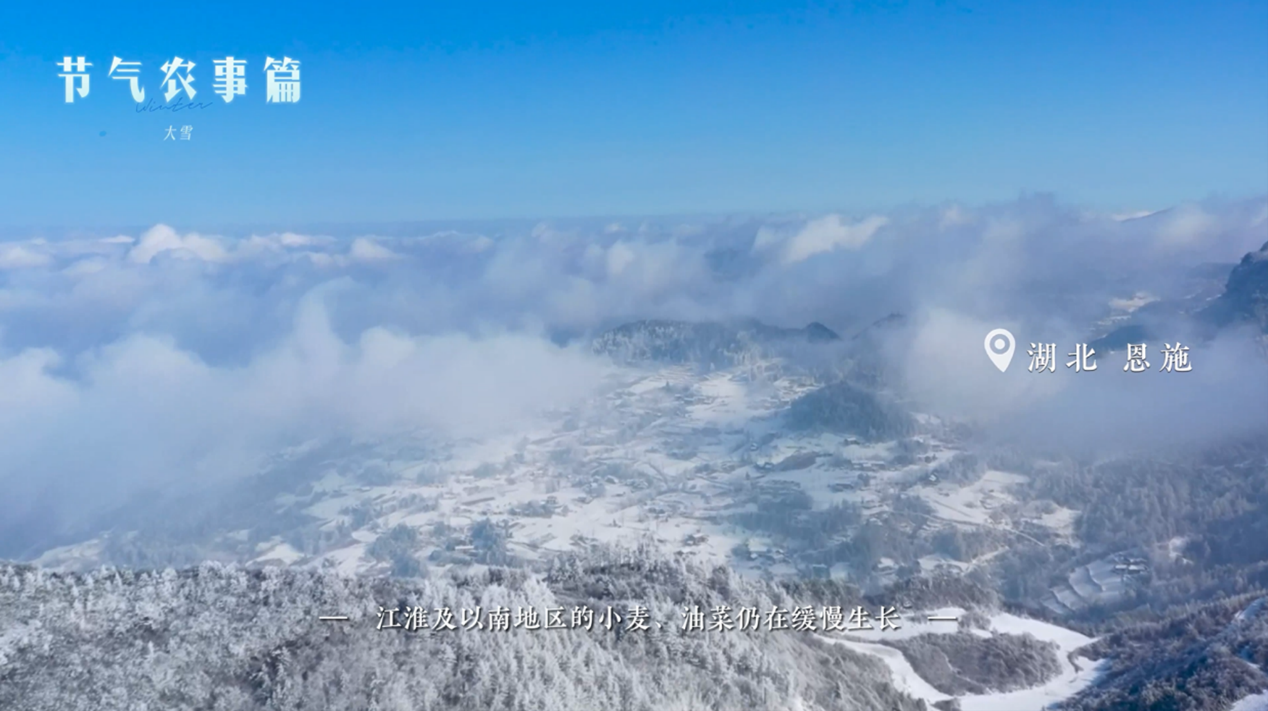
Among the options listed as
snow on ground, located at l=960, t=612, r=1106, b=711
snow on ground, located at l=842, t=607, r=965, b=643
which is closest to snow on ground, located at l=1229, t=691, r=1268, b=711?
snow on ground, located at l=960, t=612, r=1106, b=711

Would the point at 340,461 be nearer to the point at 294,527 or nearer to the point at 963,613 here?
the point at 294,527

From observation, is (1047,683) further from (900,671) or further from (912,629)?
(900,671)

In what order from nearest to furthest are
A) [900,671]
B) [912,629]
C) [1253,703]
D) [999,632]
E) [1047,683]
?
[1253,703] → [900,671] → [1047,683] → [912,629] → [999,632]

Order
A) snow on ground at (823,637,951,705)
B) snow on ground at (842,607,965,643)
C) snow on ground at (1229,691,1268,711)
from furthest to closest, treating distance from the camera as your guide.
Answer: snow on ground at (842,607,965,643)
snow on ground at (823,637,951,705)
snow on ground at (1229,691,1268,711)

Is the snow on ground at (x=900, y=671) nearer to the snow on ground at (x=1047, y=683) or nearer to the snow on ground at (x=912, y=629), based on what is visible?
the snow on ground at (x=912, y=629)

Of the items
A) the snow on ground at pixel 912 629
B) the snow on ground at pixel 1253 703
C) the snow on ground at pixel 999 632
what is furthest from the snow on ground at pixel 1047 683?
the snow on ground at pixel 1253 703

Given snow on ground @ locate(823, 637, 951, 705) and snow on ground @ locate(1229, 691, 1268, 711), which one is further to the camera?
snow on ground @ locate(823, 637, 951, 705)

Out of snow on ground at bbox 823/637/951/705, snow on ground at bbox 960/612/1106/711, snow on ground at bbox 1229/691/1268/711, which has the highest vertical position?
snow on ground at bbox 1229/691/1268/711

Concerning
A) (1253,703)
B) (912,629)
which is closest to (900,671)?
(912,629)

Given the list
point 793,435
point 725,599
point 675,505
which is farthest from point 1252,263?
point 725,599

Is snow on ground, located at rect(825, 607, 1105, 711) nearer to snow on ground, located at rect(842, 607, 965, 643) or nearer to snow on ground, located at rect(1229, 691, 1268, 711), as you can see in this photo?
snow on ground, located at rect(842, 607, 965, 643)

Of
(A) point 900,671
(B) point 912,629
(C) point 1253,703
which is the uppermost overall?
(C) point 1253,703

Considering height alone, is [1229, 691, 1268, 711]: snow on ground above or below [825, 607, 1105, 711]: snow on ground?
above
